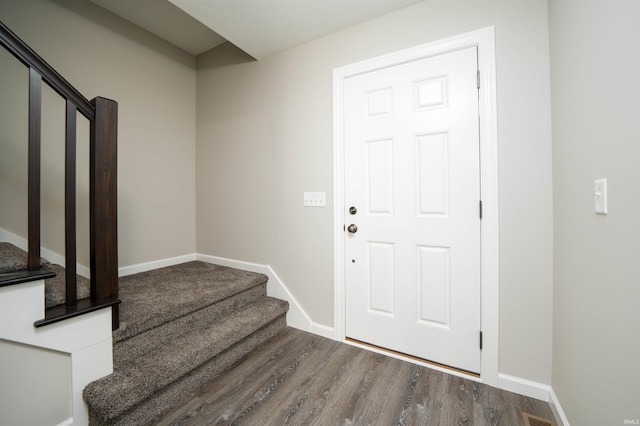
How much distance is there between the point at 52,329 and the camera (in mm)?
1135

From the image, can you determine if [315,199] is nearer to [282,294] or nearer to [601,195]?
[282,294]

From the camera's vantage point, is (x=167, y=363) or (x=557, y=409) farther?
(x=167, y=363)

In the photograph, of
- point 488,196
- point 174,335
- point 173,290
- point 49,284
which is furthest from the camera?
point 173,290

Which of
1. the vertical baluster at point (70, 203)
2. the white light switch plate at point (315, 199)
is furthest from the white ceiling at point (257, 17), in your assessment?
the white light switch plate at point (315, 199)

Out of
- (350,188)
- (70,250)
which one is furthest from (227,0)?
(70,250)

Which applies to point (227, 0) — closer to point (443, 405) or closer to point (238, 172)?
point (238, 172)

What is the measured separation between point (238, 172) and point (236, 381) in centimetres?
184

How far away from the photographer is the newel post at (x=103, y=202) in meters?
1.31

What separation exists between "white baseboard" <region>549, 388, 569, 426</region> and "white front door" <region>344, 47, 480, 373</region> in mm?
353

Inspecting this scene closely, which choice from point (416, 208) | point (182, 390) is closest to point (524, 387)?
point (416, 208)

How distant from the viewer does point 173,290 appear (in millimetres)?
1957

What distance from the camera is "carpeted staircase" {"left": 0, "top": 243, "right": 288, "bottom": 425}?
1.23 m

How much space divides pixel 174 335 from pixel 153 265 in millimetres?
1234

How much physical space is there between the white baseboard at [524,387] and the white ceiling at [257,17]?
2482 mm
